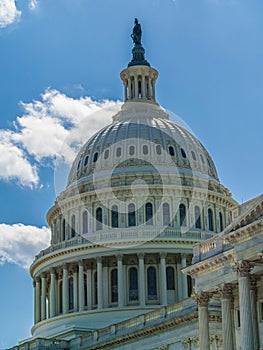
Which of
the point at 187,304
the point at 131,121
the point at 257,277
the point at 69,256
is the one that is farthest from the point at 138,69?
the point at 257,277

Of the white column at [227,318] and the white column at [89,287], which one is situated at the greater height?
the white column at [89,287]

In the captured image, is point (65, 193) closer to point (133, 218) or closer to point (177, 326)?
point (133, 218)

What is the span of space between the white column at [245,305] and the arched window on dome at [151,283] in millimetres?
51002

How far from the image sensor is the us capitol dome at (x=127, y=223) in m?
103

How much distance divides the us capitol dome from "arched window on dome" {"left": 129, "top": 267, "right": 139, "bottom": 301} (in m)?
0.12

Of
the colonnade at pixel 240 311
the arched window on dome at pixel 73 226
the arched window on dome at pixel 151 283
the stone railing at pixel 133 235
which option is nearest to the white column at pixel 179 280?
the arched window on dome at pixel 151 283

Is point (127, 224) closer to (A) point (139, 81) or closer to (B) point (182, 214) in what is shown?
(B) point (182, 214)

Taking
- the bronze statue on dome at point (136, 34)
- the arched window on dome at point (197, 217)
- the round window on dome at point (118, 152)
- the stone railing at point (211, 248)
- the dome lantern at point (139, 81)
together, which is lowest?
the stone railing at point (211, 248)

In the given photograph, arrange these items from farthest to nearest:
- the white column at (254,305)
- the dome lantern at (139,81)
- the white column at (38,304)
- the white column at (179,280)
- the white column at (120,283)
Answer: the dome lantern at (139,81) → the white column at (38,304) → the white column at (179,280) → the white column at (120,283) → the white column at (254,305)

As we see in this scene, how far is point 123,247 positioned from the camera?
340ft

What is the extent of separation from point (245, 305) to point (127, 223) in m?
56.3

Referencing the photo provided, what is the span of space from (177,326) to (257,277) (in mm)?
18666

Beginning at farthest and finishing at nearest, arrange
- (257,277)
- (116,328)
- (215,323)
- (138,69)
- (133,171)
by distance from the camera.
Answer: (138,69) < (133,171) < (116,328) < (215,323) < (257,277)

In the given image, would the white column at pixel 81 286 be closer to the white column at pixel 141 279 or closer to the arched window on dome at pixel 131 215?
the white column at pixel 141 279
